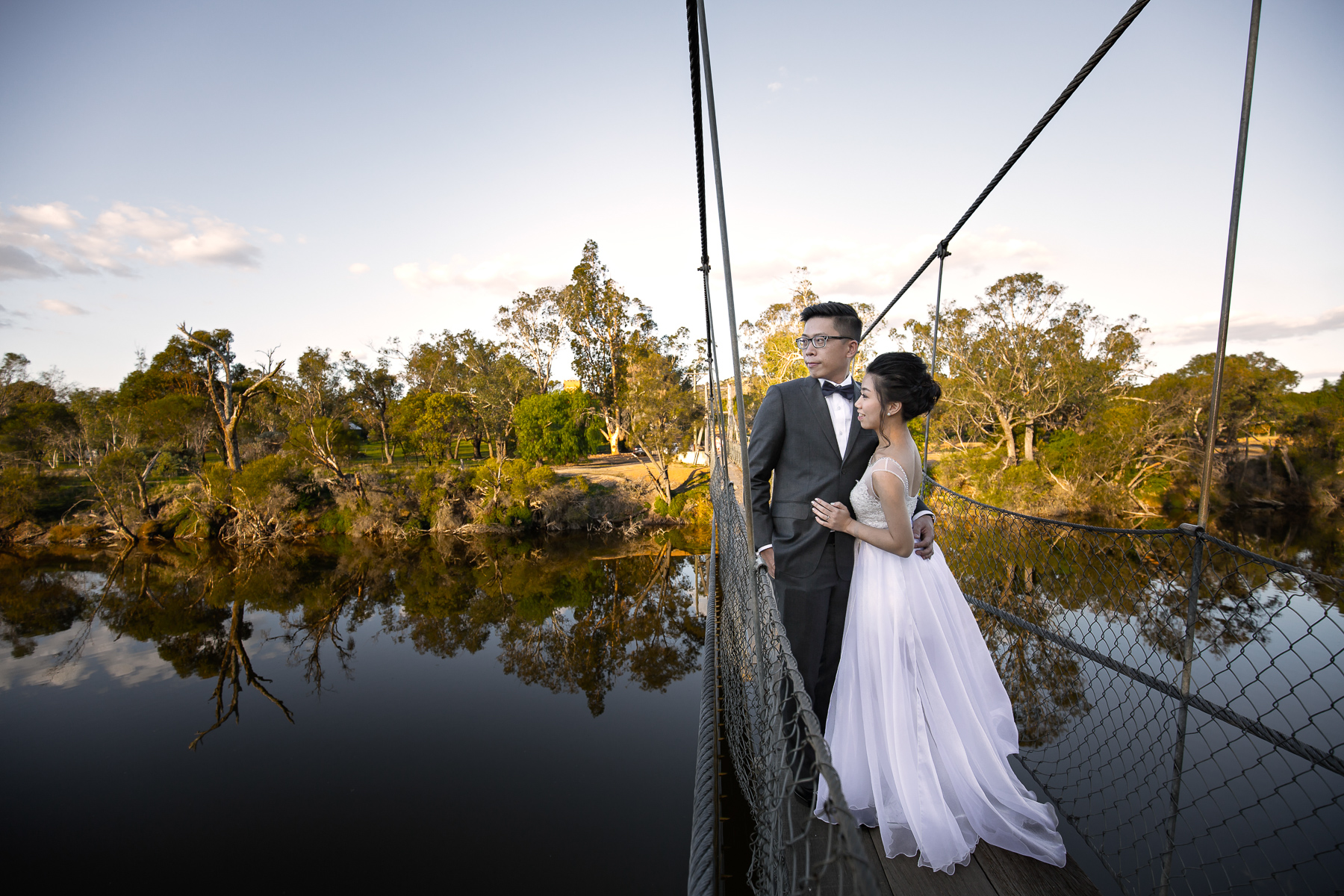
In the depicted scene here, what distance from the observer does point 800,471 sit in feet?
5.11

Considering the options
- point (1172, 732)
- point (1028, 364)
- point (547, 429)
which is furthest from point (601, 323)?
point (1172, 732)

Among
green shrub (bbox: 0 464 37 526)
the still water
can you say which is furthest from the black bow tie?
green shrub (bbox: 0 464 37 526)

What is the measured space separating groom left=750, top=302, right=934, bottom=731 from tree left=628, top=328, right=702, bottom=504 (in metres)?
11.9

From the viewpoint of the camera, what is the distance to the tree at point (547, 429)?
620 inches

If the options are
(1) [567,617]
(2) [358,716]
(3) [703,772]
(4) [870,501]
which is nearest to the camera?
(4) [870,501]

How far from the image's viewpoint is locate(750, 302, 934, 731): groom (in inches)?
59.4

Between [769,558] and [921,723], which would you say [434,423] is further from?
[921,723]

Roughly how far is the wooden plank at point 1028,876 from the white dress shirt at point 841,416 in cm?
74

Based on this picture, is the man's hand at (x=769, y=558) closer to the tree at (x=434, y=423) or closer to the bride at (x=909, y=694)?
the bride at (x=909, y=694)

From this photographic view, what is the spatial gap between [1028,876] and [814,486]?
91cm

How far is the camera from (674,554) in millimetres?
11891

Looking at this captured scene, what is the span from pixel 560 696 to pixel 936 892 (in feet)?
22.4

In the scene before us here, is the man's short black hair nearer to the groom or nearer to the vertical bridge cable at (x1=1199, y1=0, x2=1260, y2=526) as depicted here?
the groom

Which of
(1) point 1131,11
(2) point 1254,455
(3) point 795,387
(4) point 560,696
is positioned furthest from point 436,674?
(2) point 1254,455
